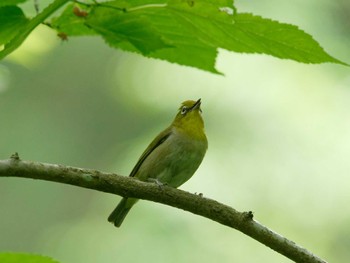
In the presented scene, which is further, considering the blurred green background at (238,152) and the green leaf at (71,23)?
the blurred green background at (238,152)

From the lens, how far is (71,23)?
159cm

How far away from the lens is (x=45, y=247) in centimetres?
1190

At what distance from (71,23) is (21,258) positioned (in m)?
0.65

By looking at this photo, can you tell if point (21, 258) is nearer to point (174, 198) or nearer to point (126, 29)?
point (126, 29)

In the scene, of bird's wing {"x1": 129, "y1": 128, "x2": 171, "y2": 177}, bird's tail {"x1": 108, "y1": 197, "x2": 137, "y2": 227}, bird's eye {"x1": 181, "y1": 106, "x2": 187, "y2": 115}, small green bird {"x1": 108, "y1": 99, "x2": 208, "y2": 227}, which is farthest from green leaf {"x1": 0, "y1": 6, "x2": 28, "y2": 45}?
bird's eye {"x1": 181, "y1": 106, "x2": 187, "y2": 115}

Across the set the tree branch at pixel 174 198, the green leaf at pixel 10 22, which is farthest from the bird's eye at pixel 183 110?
the green leaf at pixel 10 22

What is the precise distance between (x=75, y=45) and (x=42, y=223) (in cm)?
316

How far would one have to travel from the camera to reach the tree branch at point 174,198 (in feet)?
6.72

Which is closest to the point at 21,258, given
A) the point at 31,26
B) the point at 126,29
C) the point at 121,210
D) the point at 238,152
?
the point at 31,26

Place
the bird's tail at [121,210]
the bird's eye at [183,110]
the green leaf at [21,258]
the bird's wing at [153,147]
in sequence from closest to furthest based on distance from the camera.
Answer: the green leaf at [21,258] → the bird's wing at [153,147] → the bird's tail at [121,210] → the bird's eye at [183,110]

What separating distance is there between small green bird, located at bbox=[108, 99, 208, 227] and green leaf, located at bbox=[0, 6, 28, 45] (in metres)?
4.00

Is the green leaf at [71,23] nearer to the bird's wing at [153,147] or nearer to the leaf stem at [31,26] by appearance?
the leaf stem at [31,26]

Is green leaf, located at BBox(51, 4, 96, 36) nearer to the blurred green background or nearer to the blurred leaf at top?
the blurred leaf at top

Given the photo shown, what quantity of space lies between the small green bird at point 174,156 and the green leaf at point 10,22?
13.1ft
